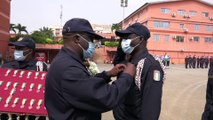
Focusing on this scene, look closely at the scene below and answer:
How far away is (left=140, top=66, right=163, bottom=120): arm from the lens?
8.95 ft

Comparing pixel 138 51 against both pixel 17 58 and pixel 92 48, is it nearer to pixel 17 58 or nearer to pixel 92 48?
pixel 92 48

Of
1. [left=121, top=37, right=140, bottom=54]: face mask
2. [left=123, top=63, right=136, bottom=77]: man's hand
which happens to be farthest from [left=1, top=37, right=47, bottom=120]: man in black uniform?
[left=123, top=63, right=136, bottom=77]: man's hand

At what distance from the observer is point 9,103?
3826 millimetres

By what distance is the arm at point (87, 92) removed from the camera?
219 centimetres

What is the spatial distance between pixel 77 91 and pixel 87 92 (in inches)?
2.9

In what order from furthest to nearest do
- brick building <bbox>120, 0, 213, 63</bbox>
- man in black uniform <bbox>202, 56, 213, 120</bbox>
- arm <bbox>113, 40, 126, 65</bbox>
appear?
brick building <bbox>120, 0, 213, 63</bbox> → man in black uniform <bbox>202, 56, 213, 120</bbox> → arm <bbox>113, 40, 126, 65</bbox>

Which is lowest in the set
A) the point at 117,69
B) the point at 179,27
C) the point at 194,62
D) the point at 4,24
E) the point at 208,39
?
the point at 194,62

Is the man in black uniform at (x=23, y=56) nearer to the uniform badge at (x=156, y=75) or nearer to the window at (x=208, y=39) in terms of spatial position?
the uniform badge at (x=156, y=75)

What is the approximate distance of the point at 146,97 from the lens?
9.05ft

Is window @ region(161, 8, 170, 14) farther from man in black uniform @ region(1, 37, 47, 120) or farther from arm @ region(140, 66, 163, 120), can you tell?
arm @ region(140, 66, 163, 120)

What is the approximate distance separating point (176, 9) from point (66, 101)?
164ft

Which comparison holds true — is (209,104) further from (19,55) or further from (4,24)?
(4,24)

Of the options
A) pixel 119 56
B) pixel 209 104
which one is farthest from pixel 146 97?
pixel 209 104

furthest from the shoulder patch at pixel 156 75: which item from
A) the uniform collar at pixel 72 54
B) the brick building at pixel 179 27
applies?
the brick building at pixel 179 27
